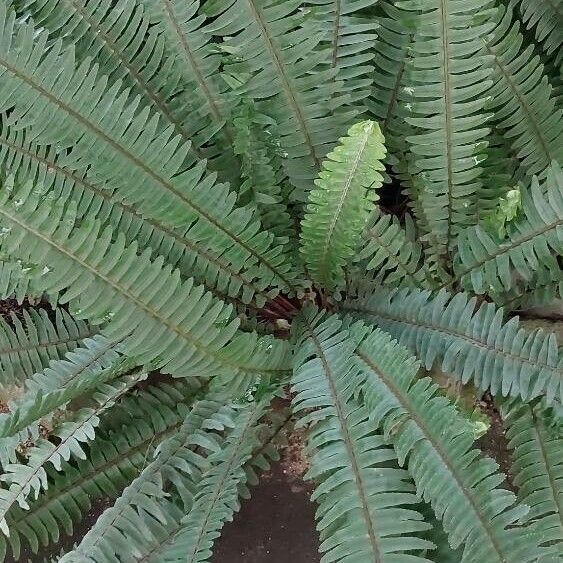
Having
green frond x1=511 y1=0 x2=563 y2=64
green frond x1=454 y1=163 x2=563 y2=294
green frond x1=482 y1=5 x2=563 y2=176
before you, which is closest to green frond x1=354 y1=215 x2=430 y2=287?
green frond x1=454 y1=163 x2=563 y2=294

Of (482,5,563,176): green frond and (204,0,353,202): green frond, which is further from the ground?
(482,5,563,176): green frond

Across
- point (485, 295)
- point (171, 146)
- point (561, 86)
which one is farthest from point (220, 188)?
point (561, 86)

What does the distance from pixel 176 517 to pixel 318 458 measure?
47cm

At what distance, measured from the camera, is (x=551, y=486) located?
1370mm

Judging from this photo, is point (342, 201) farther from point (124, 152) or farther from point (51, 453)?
point (51, 453)

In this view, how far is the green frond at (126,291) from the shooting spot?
44.9 inches

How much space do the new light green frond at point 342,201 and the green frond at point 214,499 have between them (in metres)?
0.37

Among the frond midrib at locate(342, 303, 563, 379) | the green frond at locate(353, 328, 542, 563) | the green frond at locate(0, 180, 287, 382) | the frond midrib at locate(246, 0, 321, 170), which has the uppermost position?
the frond midrib at locate(246, 0, 321, 170)

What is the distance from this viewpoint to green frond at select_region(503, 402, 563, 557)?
133cm

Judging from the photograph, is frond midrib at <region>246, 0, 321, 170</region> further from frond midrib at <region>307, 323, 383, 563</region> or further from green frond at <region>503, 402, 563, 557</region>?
green frond at <region>503, 402, 563, 557</region>

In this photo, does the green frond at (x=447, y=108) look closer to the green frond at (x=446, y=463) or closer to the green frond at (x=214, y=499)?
the green frond at (x=446, y=463)

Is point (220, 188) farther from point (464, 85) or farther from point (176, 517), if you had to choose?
point (176, 517)

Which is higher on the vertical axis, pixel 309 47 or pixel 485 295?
pixel 309 47

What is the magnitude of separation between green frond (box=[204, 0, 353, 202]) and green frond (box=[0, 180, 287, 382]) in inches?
18.1
